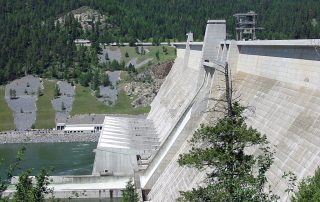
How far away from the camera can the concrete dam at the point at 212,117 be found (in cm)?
1845

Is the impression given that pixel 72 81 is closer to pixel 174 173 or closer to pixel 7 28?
pixel 7 28

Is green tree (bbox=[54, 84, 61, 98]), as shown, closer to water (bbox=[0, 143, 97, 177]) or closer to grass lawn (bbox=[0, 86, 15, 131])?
grass lawn (bbox=[0, 86, 15, 131])

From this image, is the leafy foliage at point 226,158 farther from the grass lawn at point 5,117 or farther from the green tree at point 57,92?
the green tree at point 57,92

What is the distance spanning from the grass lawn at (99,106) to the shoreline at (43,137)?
32.6ft

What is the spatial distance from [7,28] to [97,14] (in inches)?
974

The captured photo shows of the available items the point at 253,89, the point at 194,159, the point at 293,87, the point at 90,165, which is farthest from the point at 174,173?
the point at 90,165

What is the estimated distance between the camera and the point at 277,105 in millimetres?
21781

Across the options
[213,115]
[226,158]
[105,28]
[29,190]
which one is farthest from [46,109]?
[226,158]

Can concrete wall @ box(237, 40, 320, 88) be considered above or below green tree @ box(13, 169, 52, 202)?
above

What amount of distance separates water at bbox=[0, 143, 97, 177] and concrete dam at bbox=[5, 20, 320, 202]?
13.7ft

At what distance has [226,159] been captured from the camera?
38.1ft

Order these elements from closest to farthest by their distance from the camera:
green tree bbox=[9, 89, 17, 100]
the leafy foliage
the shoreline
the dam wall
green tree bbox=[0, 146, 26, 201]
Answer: the leafy foliage
green tree bbox=[0, 146, 26, 201]
the dam wall
the shoreline
green tree bbox=[9, 89, 17, 100]

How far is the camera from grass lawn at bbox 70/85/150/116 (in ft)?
256

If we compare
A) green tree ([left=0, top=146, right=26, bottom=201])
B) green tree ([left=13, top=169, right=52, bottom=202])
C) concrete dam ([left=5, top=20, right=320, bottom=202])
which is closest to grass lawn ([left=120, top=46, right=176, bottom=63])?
concrete dam ([left=5, top=20, right=320, bottom=202])
